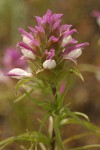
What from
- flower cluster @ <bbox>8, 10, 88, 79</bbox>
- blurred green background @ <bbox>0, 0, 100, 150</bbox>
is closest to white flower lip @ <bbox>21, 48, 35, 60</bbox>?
flower cluster @ <bbox>8, 10, 88, 79</bbox>

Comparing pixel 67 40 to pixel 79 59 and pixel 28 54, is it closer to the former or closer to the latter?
pixel 28 54

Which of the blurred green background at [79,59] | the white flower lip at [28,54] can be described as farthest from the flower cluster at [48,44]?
the blurred green background at [79,59]

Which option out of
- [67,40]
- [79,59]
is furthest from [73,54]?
[79,59]

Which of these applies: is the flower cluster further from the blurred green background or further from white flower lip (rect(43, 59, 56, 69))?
the blurred green background

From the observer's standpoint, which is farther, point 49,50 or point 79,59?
point 79,59

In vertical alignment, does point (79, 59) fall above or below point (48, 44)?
above

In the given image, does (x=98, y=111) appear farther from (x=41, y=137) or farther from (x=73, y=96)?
(x=41, y=137)

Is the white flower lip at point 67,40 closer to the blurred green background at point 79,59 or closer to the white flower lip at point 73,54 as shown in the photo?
the white flower lip at point 73,54

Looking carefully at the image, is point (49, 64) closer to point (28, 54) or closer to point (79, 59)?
point (28, 54)

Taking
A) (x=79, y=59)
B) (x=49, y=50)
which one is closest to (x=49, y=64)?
(x=49, y=50)
